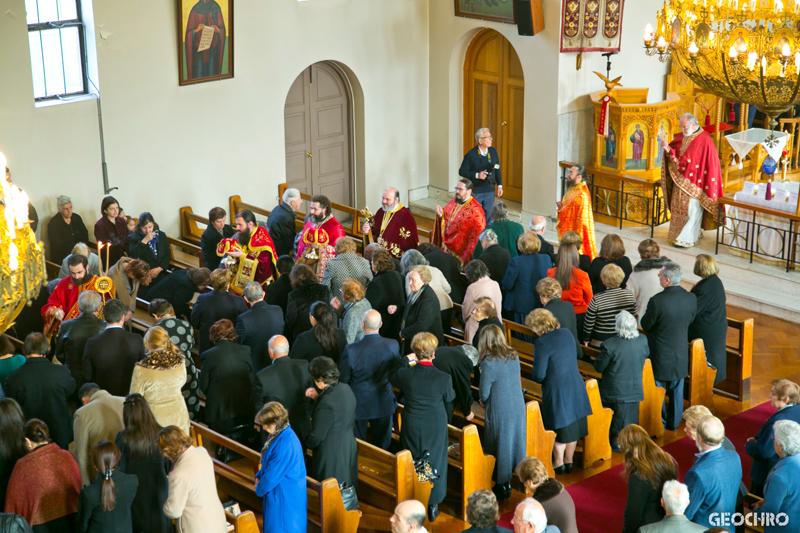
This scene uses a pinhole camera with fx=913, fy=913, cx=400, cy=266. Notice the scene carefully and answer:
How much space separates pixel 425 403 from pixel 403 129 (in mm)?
9018

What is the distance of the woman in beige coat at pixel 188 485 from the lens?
18.1ft

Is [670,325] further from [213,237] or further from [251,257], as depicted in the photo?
[213,237]

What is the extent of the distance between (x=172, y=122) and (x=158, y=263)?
9.86 ft

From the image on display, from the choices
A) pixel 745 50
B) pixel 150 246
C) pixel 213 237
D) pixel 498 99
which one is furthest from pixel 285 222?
pixel 745 50

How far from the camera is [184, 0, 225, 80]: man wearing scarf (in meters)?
12.0

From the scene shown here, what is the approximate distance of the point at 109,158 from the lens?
462 inches

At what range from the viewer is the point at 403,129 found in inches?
591

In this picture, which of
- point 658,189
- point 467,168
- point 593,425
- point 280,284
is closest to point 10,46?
point 280,284

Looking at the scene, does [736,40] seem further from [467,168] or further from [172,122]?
[172,122]

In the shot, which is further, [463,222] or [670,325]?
[463,222]

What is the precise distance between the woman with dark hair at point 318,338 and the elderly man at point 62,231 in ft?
16.2

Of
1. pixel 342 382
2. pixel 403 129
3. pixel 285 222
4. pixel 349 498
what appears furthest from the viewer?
pixel 403 129

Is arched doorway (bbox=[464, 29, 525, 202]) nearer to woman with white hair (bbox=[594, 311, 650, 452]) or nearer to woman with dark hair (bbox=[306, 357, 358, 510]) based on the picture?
woman with white hair (bbox=[594, 311, 650, 452])

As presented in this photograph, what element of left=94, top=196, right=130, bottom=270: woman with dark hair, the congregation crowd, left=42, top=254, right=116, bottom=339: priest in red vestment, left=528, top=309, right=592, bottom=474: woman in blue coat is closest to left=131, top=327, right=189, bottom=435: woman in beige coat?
the congregation crowd
